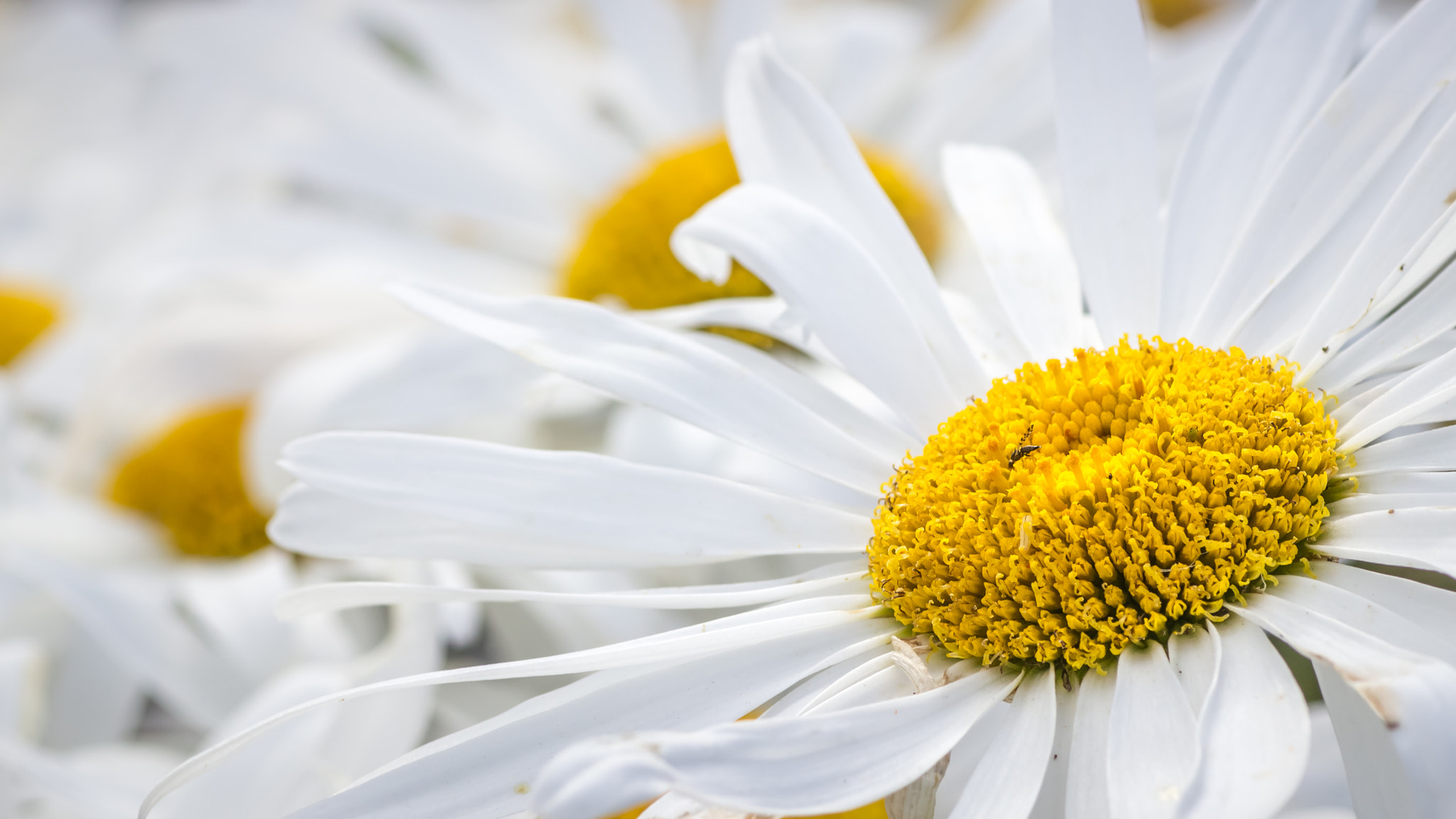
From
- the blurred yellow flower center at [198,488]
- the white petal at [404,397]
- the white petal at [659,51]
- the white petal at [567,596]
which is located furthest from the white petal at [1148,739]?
the white petal at [659,51]

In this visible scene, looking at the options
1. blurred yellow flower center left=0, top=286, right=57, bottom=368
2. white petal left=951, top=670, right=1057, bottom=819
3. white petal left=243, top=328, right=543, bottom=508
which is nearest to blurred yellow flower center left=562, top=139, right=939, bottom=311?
white petal left=243, top=328, right=543, bottom=508

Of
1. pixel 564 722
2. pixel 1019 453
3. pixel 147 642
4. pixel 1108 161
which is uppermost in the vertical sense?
pixel 1108 161

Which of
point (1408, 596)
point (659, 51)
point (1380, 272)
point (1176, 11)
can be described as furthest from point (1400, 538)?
point (1176, 11)

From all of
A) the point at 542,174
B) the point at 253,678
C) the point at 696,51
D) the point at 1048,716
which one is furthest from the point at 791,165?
the point at 696,51

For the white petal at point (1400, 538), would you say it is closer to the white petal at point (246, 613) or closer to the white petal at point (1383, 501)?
the white petal at point (1383, 501)

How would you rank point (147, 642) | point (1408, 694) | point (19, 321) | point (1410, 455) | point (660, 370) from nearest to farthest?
point (1408, 694) → point (1410, 455) → point (660, 370) → point (147, 642) → point (19, 321)

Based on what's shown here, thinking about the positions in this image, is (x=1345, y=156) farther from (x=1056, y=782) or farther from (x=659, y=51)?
(x=659, y=51)

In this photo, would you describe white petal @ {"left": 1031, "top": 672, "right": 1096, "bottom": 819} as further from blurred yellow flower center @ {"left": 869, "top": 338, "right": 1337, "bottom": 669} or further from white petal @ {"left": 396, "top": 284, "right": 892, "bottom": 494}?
white petal @ {"left": 396, "top": 284, "right": 892, "bottom": 494}
